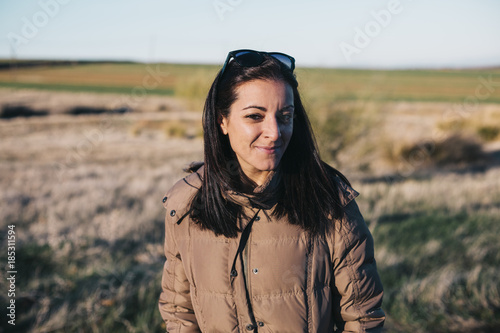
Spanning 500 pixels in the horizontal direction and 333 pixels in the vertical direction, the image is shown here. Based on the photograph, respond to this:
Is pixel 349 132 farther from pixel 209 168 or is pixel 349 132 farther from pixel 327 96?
pixel 209 168

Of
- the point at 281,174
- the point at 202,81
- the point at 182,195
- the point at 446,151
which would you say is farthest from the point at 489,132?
the point at 182,195

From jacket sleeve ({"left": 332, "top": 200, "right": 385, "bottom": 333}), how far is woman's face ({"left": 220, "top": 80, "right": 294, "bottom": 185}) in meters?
0.40

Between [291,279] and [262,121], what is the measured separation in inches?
26.5

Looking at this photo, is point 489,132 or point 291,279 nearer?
point 291,279

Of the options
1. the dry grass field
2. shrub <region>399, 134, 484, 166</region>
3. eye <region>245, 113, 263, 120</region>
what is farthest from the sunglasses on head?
shrub <region>399, 134, 484, 166</region>

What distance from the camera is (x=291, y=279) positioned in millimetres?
1662

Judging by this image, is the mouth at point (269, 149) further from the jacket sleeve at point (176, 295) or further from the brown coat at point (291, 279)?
the jacket sleeve at point (176, 295)

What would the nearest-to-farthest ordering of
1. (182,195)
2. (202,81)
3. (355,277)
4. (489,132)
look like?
(355,277) → (182,195) → (489,132) → (202,81)

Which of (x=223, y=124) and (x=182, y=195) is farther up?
(x=223, y=124)

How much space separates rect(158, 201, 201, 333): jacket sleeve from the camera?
1897mm

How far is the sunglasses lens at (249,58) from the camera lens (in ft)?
5.64

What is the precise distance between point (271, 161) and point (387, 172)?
13.2m

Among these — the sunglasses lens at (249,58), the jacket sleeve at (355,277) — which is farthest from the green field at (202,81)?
the jacket sleeve at (355,277)

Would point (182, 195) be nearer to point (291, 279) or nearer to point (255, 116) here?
point (255, 116)
